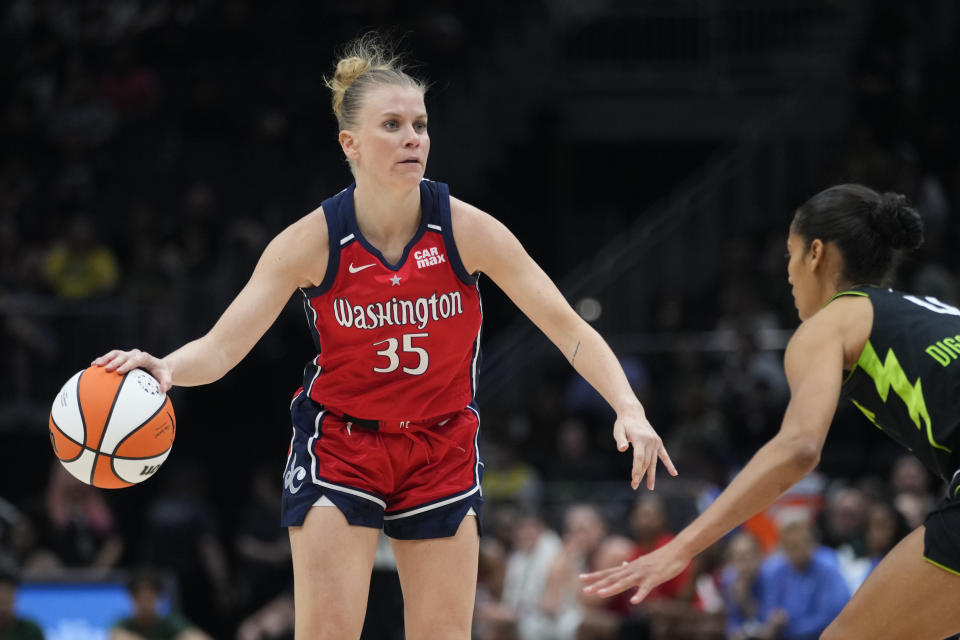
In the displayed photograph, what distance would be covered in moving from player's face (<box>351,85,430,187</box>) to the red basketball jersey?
175 mm

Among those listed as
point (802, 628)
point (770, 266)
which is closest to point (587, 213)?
point (770, 266)

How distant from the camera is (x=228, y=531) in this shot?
1322cm

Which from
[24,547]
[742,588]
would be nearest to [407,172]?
[742,588]

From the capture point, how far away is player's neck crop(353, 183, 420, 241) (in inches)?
186

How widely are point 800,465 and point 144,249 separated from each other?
34.9ft

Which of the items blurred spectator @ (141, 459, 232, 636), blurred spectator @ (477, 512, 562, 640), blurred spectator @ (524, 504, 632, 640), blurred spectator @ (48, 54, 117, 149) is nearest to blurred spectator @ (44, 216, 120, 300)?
blurred spectator @ (48, 54, 117, 149)

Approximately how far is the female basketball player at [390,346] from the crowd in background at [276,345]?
4366mm

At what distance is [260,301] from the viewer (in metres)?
4.60

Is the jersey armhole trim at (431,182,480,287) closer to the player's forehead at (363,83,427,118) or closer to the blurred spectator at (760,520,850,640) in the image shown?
the player's forehead at (363,83,427,118)

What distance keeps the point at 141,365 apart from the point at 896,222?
251cm

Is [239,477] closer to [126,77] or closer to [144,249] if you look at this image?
[144,249]

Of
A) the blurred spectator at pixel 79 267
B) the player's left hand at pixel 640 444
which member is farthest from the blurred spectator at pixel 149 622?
the player's left hand at pixel 640 444

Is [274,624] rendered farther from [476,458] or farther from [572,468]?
[476,458]

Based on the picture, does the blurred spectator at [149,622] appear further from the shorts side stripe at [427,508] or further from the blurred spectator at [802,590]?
the shorts side stripe at [427,508]
